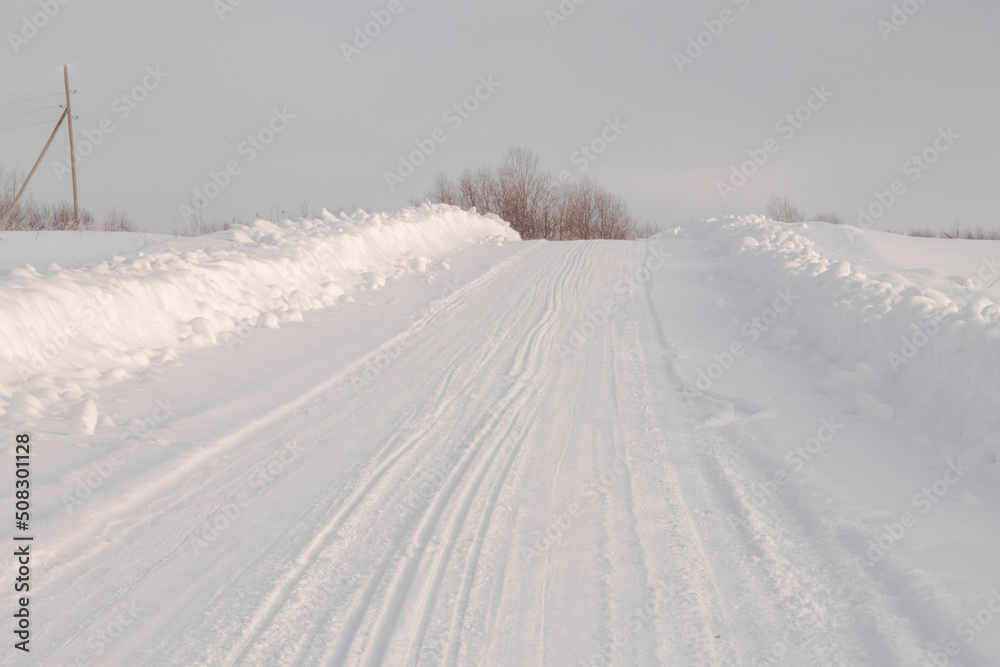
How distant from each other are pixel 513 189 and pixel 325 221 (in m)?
32.8

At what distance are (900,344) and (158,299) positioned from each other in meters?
7.10

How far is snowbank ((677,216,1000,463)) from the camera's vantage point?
4.31 m

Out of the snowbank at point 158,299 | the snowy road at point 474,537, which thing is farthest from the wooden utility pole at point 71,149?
the snowy road at point 474,537

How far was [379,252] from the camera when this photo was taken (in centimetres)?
1248

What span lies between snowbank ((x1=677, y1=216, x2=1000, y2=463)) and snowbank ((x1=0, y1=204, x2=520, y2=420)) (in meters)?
5.94

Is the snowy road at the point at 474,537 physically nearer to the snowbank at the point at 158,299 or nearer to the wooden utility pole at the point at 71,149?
the snowbank at the point at 158,299

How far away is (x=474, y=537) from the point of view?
129 inches

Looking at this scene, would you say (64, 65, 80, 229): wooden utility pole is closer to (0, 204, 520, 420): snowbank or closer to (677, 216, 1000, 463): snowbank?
(0, 204, 520, 420): snowbank

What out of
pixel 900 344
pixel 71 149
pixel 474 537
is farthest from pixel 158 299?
pixel 71 149

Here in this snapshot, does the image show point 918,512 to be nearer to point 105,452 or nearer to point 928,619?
point 928,619

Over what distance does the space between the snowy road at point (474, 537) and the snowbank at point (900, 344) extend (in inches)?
21.8

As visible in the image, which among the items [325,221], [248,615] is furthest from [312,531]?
[325,221]

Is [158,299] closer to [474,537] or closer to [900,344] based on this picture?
[474,537]

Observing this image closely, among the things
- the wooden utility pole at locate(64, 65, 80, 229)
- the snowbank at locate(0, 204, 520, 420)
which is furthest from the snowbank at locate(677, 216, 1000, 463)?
the wooden utility pole at locate(64, 65, 80, 229)
